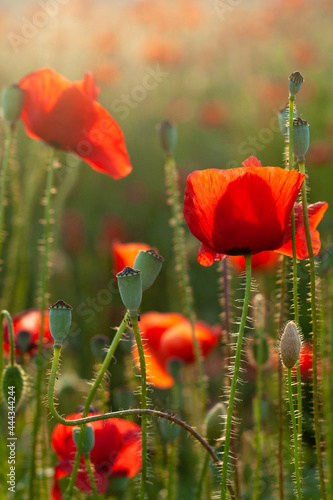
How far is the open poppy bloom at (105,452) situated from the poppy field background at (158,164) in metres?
0.04

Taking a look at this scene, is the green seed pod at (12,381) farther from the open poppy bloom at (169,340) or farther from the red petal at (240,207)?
the open poppy bloom at (169,340)

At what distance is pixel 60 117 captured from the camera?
993 millimetres

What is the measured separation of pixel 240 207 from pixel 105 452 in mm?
426

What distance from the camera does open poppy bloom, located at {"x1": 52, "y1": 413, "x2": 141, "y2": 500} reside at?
831 millimetres

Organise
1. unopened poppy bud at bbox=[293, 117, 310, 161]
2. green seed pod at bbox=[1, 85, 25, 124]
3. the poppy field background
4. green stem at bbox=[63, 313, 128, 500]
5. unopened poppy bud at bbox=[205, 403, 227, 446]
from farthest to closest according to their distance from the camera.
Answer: the poppy field background < green seed pod at bbox=[1, 85, 25, 124] < unopened poppy bud at bbox=[205, 403, 227, 446] < unopened poppy bud at bbox=[293, 117, 310, 161] < green stem at bbox=[63, 313, 128, 500]

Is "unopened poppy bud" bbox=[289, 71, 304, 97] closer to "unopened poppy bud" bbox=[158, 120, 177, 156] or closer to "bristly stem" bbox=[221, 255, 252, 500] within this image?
"bristly stem" bbox=[221, 255, 252, 500]

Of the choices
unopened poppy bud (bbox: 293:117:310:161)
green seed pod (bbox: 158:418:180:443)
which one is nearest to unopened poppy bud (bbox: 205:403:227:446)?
green seed pod (bbox: 158:418:180:443)

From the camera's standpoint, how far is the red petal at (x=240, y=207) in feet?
2.02

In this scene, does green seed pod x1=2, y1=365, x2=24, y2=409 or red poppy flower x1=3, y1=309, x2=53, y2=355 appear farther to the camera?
red poppy flower x1=3, y1=309, x2=53, y2=355

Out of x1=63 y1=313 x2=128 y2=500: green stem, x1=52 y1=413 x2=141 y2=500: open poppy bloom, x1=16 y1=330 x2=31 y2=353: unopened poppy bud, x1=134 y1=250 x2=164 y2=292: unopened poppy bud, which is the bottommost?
x1=52 y1=413 x2=141 y2=500: open poppy bloom

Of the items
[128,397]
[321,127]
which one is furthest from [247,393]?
[321,127]

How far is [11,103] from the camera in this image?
90 centimetres

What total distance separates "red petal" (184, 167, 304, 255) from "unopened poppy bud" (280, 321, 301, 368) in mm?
102

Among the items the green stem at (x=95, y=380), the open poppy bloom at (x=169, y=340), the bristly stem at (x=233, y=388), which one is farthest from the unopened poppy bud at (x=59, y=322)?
the open poppy bloom at (x=169, y=340)
